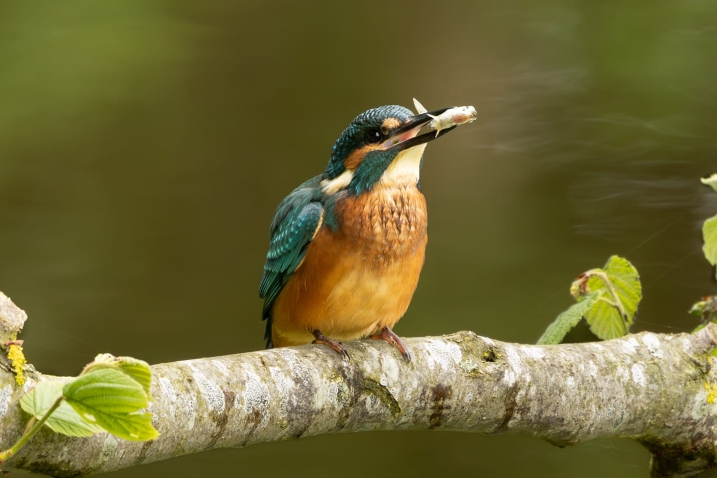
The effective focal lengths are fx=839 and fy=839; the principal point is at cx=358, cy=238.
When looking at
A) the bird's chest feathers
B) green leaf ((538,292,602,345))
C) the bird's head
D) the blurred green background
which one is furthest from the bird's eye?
the blurred green background

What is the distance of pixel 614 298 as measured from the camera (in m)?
2.17

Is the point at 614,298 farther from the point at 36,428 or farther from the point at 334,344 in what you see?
the point at 36,428

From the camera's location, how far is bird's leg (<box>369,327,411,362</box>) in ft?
5.78

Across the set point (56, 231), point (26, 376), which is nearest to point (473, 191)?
point (56, 231)

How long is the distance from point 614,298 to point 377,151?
73cm

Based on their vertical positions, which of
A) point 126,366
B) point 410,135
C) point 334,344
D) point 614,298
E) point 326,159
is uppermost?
point 410,135

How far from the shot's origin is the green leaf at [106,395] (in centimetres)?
→ 97

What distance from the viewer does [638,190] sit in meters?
4.04

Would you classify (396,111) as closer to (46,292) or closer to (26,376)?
(26,376)

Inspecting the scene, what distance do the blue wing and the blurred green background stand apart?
178 cm

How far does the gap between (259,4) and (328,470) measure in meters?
2.29

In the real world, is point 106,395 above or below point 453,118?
below

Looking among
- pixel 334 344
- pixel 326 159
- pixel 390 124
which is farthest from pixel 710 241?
pixel 326 159

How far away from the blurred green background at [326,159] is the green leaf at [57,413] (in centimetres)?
267
